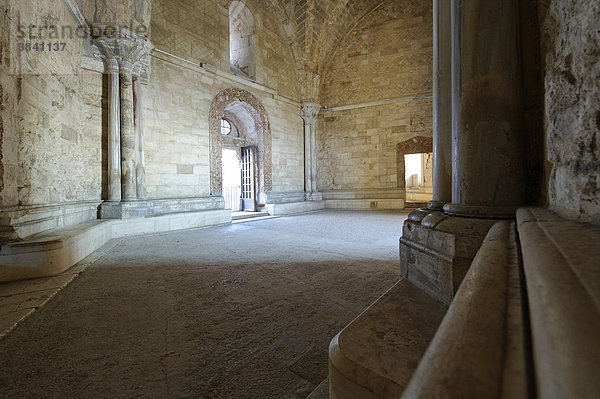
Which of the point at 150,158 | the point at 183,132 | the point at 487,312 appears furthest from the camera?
the point at 183,132

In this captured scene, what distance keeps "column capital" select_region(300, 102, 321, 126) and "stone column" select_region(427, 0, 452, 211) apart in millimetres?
8475

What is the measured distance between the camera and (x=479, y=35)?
5.88 ft

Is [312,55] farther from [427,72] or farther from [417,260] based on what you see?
[417,260]

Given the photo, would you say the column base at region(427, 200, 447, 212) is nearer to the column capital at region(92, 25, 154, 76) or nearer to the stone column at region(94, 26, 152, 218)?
the stone column at region(94, 26, 152, 218)

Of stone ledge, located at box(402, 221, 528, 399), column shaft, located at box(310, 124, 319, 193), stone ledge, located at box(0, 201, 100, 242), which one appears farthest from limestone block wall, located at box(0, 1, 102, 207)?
column shaft, located at box(310, 124, 319, 193)

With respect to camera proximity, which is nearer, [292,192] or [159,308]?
[159,308]

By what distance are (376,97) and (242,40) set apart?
5.11 metres

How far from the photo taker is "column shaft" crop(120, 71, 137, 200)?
5613 millimetres

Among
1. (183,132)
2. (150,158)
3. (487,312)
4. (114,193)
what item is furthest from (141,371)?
(183,132)

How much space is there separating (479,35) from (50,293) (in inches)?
148

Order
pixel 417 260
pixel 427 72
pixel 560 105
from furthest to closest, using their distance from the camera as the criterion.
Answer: pixel 427 72 < pixel 417 260 < pixel 560 105

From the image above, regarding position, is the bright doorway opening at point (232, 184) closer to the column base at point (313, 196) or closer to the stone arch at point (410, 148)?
the column base at point (313, 196)

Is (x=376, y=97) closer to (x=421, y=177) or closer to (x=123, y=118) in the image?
(x=421, y=177)

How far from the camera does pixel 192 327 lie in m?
1.86
